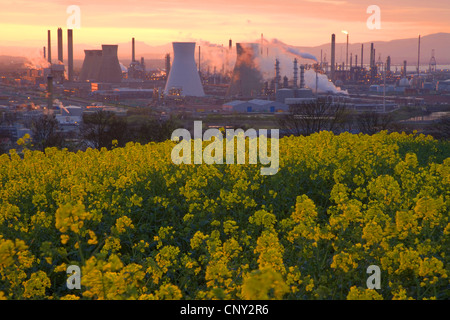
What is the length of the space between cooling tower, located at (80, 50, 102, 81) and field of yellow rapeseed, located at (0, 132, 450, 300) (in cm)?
11637

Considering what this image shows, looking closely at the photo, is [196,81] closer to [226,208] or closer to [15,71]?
[15,71]

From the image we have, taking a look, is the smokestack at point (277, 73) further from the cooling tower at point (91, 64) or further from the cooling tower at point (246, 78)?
the cooling tower at point (91, 64)

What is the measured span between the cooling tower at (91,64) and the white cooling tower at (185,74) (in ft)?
133

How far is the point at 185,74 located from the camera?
83.1 m

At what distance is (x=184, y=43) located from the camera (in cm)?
7575

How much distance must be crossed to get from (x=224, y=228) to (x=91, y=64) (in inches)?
4859

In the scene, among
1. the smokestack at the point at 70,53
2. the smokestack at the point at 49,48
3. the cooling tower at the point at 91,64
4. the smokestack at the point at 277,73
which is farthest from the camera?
the smokestack at the point at 49,48

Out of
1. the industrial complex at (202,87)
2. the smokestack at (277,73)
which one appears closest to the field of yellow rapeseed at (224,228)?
the industrial complex at (202,87)

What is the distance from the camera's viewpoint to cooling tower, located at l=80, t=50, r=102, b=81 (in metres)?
122

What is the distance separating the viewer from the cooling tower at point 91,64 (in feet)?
399

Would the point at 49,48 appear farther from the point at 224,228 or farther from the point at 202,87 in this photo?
the point at 224,228

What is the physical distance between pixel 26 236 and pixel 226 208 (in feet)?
6.03

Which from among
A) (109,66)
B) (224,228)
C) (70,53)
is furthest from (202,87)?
(224,228)
